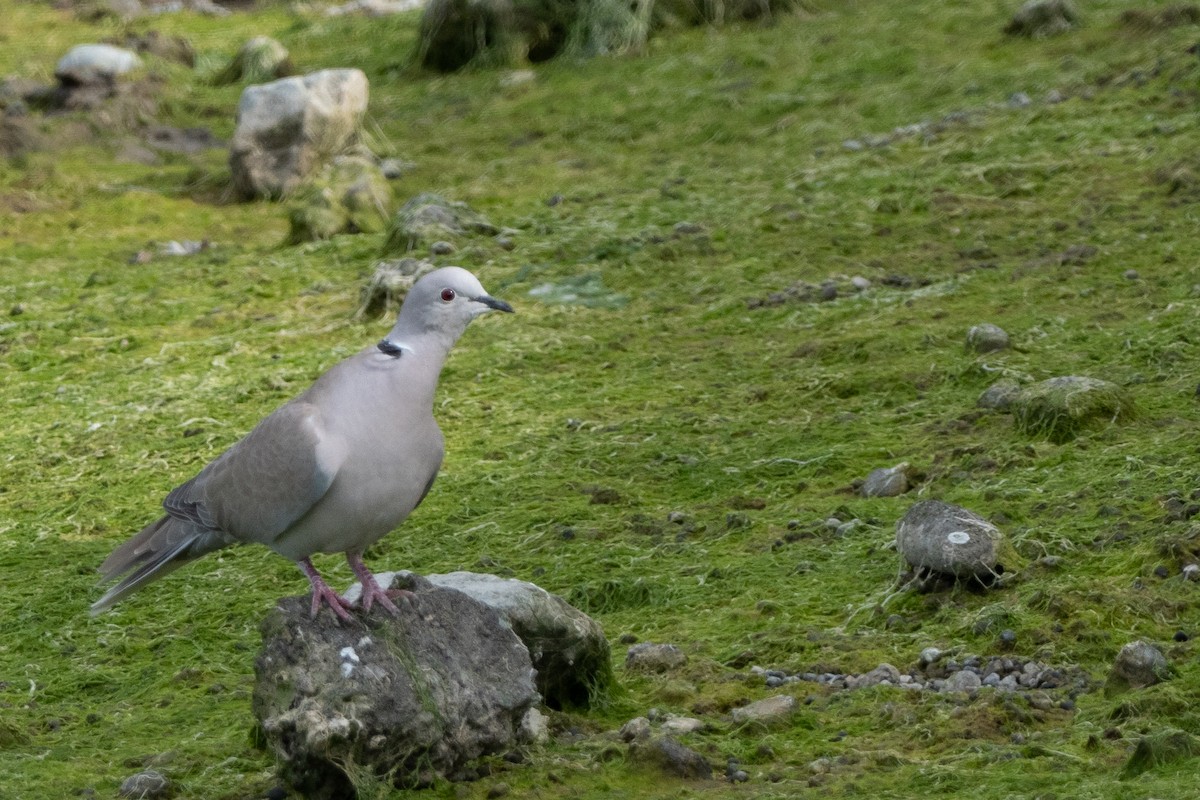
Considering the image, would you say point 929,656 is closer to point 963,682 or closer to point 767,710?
point 963,682

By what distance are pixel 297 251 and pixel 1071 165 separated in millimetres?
4459

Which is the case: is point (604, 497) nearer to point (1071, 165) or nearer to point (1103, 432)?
point (1103, 432)

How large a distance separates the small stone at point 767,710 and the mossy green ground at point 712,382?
0.19ft

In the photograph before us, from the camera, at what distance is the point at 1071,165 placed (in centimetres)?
962

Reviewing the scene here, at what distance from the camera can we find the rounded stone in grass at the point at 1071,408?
20.6 ft

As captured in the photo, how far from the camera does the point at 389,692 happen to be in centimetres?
409

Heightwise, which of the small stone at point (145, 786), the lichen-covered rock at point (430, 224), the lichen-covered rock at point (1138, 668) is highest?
the lichen-covered rock at point (1138, 668)

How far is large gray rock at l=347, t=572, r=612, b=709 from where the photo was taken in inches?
177

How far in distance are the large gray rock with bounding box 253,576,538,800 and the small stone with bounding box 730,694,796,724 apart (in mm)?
561

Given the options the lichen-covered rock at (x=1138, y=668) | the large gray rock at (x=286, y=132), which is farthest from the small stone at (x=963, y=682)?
the large gray rock at (x=286, y=132)

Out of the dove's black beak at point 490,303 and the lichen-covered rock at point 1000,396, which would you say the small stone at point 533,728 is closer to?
the dove's black beak at point 490,303

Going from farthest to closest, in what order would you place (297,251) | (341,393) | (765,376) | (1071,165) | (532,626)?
1. (297,251)
2. (1071,165)
3. (765,376)
4. (532,626)
5. (341,393)

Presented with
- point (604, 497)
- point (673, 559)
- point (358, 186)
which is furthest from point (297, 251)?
point (673, 559)

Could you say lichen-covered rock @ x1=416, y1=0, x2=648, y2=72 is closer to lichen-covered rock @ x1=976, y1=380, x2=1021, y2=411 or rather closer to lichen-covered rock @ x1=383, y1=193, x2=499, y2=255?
lichen-covered rock @ x1=383, y1=193, x2=499, y2=255
